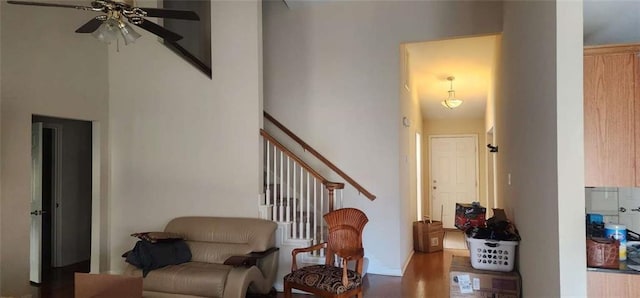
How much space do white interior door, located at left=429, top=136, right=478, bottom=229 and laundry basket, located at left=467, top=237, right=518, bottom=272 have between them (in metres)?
4.76

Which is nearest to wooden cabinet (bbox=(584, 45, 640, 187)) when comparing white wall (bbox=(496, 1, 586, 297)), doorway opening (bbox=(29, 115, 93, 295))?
white wall (bbox=(496, 1, 586, 297))

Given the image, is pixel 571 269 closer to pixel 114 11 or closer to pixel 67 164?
pixel 114 11

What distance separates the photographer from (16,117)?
12.6ft

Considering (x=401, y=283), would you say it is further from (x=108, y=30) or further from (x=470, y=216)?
(x=108, y=30)

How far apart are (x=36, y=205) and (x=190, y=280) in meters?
2.79

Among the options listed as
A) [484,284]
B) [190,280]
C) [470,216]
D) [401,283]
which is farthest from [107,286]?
[470,216]

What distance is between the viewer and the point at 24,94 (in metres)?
3.90

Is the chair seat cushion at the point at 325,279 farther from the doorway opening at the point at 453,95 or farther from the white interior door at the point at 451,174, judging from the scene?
the white interior door at the point at 451,174

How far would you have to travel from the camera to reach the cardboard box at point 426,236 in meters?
5.76

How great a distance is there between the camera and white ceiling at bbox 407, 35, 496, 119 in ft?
17.6

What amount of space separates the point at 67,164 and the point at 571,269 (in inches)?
239

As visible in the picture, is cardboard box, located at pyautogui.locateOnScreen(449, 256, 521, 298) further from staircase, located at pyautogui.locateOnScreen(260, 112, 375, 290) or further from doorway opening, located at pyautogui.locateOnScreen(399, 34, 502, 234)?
doorway opening, located at pyautogui.locateOnScreen(399, 34, 502, 234)

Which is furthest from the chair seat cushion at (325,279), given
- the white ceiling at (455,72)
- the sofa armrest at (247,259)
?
the white ceiling at (455,72)

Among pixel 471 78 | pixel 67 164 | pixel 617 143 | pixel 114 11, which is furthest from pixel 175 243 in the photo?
pixel 471 78
